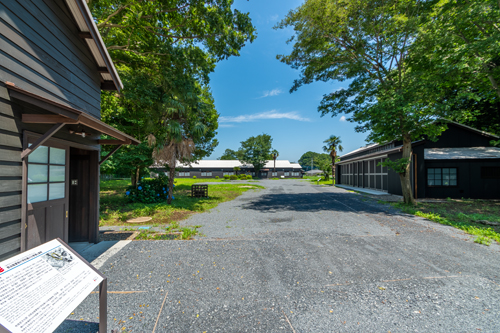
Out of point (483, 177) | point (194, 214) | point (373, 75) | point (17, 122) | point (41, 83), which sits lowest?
point (194, 214)

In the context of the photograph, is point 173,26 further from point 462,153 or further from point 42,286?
point 462,153

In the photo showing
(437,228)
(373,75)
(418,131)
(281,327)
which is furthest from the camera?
(373,75)

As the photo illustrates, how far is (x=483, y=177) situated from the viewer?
41.4ft

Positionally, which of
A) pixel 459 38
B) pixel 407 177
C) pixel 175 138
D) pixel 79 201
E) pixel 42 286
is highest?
pixel 459 38

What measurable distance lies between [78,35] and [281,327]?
6599 mm

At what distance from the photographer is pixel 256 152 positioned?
164ft

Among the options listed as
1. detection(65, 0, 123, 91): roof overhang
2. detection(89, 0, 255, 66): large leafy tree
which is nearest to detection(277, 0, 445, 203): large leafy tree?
detection(89, 0, 255, 66): large leafy tree

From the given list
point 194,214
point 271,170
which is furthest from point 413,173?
point 271,170

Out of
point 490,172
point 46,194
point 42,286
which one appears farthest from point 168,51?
point 490,172

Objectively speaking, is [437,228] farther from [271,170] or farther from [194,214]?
[271,170]

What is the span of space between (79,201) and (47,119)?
2965 millimetres

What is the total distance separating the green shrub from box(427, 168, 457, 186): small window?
17044 millimetres

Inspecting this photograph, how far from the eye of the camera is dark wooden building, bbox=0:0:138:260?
2.68 metres

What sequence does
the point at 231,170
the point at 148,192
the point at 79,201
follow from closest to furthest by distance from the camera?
1. the point at 79,201
2. the point at 148,192
3. the point at 231,170
